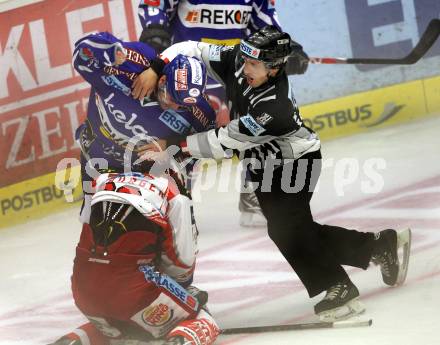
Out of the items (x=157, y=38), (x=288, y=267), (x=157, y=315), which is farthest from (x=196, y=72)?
(x=157, y=38)

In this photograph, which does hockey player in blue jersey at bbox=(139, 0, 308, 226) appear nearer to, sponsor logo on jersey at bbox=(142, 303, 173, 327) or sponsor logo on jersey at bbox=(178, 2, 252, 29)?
sponsor logo on jersey at bbox=(178, 2, 252, 29)

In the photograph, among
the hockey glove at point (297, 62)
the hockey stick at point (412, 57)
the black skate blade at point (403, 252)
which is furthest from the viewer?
the hockey stick at point (412, 57)

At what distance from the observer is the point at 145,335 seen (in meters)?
4.02

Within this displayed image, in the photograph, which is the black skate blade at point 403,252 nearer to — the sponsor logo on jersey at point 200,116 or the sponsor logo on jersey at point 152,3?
the sponsor logo on jersey at point 200,116

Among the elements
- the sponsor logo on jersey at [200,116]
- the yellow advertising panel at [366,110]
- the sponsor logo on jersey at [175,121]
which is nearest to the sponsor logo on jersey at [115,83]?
the sponsor logo on jersey at [175,121]

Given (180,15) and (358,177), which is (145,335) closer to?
(180,15)

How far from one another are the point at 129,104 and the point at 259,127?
557 mm

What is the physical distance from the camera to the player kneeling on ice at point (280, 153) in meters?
4.10

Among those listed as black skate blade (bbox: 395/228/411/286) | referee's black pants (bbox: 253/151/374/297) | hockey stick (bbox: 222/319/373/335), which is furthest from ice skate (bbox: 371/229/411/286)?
hockey stick (bbox: 222/319/373/335)

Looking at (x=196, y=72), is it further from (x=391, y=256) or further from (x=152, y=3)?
(x=152, y=3)

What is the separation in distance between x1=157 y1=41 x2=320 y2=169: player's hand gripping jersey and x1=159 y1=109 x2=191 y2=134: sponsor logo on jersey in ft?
0.49

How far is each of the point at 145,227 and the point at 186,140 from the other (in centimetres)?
40

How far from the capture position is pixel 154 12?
577cm

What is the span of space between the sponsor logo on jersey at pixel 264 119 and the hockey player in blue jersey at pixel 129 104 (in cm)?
22
